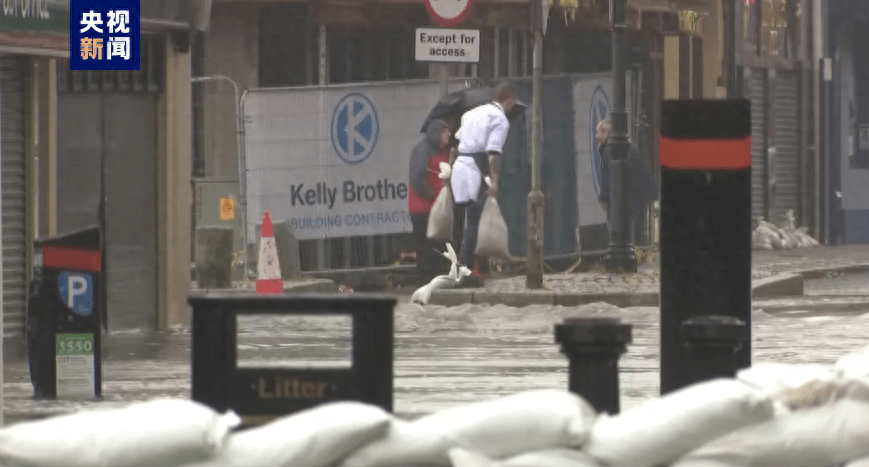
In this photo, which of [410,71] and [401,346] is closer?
[401,346]

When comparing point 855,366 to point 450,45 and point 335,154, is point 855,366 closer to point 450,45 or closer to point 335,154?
point 450,45

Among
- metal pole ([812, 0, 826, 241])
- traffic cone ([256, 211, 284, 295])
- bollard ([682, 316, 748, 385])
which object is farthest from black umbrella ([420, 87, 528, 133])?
bollard ([682, 316, 748, 385])

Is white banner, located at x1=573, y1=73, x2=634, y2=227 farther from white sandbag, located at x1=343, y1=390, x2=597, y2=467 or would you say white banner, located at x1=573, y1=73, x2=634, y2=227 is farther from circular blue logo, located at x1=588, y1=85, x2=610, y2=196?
white sandbag, located at x1=343, y1=390, x2=597, y2=467

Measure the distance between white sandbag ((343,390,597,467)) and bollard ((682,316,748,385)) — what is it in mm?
688

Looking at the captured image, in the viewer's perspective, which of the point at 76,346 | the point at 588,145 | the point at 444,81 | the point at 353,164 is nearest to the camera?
the point at 76,346

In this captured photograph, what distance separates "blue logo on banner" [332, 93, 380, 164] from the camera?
23.4m

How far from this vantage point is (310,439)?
19.5 feet

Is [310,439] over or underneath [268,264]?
underneath

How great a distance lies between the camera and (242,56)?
2681 cm

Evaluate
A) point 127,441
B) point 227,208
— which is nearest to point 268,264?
point 227,208

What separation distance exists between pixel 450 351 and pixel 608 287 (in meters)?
6.23

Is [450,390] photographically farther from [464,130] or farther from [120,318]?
[464,130]

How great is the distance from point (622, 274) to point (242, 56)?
6270mm

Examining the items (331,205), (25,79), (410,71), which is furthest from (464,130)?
(25,79)
